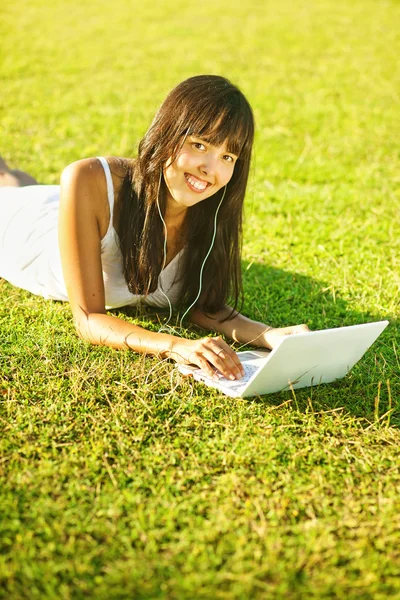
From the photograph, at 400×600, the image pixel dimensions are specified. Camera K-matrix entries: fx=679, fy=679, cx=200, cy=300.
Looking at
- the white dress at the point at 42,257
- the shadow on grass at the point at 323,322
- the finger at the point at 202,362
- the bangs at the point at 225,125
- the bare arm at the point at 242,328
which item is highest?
the bangs at the point at 225,125

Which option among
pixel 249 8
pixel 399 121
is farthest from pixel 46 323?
pixel 249 8

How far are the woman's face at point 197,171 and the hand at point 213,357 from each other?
81cm

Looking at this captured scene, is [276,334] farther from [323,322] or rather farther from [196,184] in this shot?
[196,184]

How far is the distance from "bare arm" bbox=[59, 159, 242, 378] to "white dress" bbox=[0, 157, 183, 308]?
27 cm

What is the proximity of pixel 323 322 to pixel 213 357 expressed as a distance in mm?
1239

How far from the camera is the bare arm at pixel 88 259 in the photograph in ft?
11.6

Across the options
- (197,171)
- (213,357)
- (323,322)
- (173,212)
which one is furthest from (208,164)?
(323,322)

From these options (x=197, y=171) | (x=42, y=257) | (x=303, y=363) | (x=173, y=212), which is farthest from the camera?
(x=42, y=257)

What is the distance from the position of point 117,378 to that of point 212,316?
863 millimetres

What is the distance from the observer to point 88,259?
3.59 m

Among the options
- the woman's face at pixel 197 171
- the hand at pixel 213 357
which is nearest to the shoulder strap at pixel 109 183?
the woman's face at pixel 197 171

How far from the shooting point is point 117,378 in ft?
11.1

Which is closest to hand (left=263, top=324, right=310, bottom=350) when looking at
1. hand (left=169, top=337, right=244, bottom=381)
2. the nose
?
hand (left=169, top=337, right=244, bottom=381)

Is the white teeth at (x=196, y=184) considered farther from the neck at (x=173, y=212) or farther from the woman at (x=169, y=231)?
the neck at (x=173, y=212)
